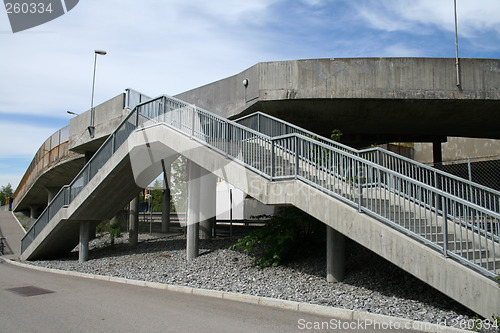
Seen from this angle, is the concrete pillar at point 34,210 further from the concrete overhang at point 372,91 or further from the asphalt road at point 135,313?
the asphalt road at point 135,313

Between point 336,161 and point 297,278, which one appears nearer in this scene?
point 336,161

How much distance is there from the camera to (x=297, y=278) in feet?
32.3

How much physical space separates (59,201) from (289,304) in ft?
39.5

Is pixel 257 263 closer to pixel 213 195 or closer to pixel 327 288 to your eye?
pixel 327 288

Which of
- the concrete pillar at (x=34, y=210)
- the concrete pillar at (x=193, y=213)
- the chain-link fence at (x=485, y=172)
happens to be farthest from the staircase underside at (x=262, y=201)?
the concrete pillar at (x=34, y=210)

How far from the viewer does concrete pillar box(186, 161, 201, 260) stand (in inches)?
551

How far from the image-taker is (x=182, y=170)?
40344 millimetres

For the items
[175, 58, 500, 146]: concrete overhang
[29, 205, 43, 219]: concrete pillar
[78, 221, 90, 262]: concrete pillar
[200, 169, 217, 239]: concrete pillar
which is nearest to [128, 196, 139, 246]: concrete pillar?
[78, 221, 90, 262]: concrete pillar

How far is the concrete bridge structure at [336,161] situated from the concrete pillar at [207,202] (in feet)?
0.26

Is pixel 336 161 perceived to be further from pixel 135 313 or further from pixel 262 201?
pixel 135 313

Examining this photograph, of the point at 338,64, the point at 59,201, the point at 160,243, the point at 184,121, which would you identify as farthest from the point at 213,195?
the point at 338,64

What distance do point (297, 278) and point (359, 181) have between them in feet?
10.8

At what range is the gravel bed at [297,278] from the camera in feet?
24.0

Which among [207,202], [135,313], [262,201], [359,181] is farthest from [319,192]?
[207,202]
